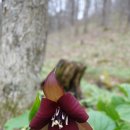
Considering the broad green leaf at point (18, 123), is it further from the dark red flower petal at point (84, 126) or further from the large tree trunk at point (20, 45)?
the large tree trunk at point (20, 45)

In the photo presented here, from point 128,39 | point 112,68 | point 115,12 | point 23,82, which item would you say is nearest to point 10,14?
point 23,82

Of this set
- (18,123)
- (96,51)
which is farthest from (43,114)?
(96,51)

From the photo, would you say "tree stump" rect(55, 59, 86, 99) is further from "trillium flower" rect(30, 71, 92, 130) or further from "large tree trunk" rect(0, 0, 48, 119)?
"trillium flower" rect(30, 71, 92, 130)

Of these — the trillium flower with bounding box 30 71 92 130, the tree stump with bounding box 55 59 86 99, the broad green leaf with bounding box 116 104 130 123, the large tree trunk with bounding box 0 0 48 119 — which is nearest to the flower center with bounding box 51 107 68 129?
the trillium flower with bounding box 30 71 92 130

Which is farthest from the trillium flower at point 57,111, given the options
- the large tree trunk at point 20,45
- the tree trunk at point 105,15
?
the tree trunk at point 105,15

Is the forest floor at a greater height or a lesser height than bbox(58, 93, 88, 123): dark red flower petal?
lesser

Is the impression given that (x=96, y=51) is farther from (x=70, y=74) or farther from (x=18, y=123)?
(x=18, y=123)

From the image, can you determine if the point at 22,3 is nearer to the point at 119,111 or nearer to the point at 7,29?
the point at 7,29
